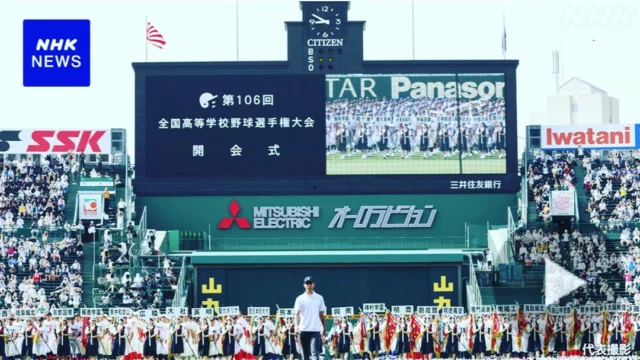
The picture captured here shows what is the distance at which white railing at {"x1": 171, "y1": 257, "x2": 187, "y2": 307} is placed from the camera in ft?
153

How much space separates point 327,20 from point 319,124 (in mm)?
3259

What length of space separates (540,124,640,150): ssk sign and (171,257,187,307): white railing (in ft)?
42.5

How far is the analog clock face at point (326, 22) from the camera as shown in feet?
156

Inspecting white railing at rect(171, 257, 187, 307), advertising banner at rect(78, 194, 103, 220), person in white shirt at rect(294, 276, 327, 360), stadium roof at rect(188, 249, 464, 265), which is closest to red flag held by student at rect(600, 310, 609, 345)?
stadium roof at rect(188, 249, 464, 265)

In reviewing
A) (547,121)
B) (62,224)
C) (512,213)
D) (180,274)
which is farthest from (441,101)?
(547,121)

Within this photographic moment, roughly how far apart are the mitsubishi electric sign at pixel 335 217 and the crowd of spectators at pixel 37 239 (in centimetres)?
512

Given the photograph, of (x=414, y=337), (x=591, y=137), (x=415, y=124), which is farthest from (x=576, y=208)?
(x=414, y=337)

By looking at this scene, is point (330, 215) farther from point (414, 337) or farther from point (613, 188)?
point (414, 337)

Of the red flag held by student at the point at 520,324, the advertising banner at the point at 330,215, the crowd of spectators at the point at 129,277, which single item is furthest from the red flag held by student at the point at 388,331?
the advertising banner at the point at 330,215

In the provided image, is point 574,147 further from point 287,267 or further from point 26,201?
point 26,201

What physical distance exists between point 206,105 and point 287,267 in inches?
219

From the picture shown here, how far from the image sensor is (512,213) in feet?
164

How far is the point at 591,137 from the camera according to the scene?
174 feet

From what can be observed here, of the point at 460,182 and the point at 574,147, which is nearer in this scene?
the point at 460,182
